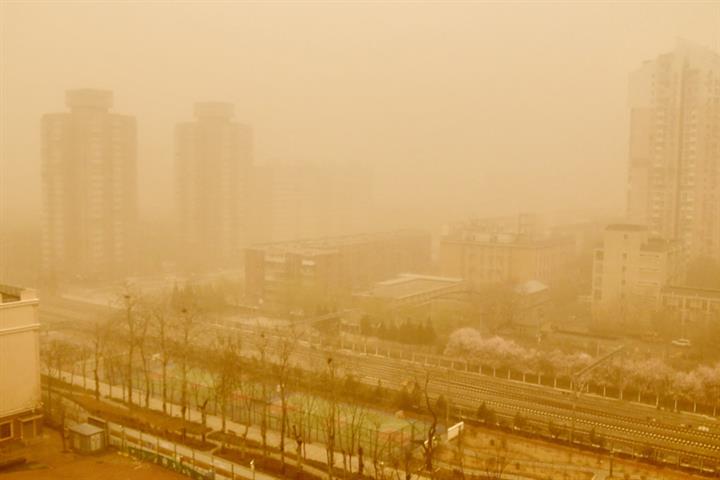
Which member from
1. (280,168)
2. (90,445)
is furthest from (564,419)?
(280,168)

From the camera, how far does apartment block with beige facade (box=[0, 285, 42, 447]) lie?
583 centimetres

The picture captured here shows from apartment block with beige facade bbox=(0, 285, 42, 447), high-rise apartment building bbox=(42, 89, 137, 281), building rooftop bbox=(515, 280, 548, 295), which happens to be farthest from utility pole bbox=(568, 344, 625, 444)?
high-rise apartment building bbox=(42, 89, 137, 281)

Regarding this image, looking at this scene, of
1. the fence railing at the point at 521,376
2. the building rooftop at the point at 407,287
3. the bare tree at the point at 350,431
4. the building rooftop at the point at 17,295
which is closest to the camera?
the bare tree at the point at 350,431

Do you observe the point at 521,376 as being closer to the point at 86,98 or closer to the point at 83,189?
A: the point at 83,189

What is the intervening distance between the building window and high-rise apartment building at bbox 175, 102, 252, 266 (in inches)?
527

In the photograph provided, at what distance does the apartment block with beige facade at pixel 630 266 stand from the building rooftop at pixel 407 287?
2882 mm

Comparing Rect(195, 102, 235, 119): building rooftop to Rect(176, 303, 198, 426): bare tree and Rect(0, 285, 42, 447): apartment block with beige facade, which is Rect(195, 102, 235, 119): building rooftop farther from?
Rect(0, 285, 42, 447): apartment block with beige facade

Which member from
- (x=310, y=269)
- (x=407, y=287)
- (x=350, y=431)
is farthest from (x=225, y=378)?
(x=407, y=287)

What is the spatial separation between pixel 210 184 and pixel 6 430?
13951 millimetres

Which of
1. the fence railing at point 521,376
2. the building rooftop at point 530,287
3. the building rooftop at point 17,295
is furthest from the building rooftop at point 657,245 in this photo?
the building rooftop at point 17,295

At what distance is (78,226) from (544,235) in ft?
37.7

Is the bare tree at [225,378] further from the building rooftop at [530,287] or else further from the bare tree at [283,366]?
the building rooftop at [530,287]

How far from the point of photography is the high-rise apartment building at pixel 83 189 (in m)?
17.0

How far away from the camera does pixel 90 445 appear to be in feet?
18.3
